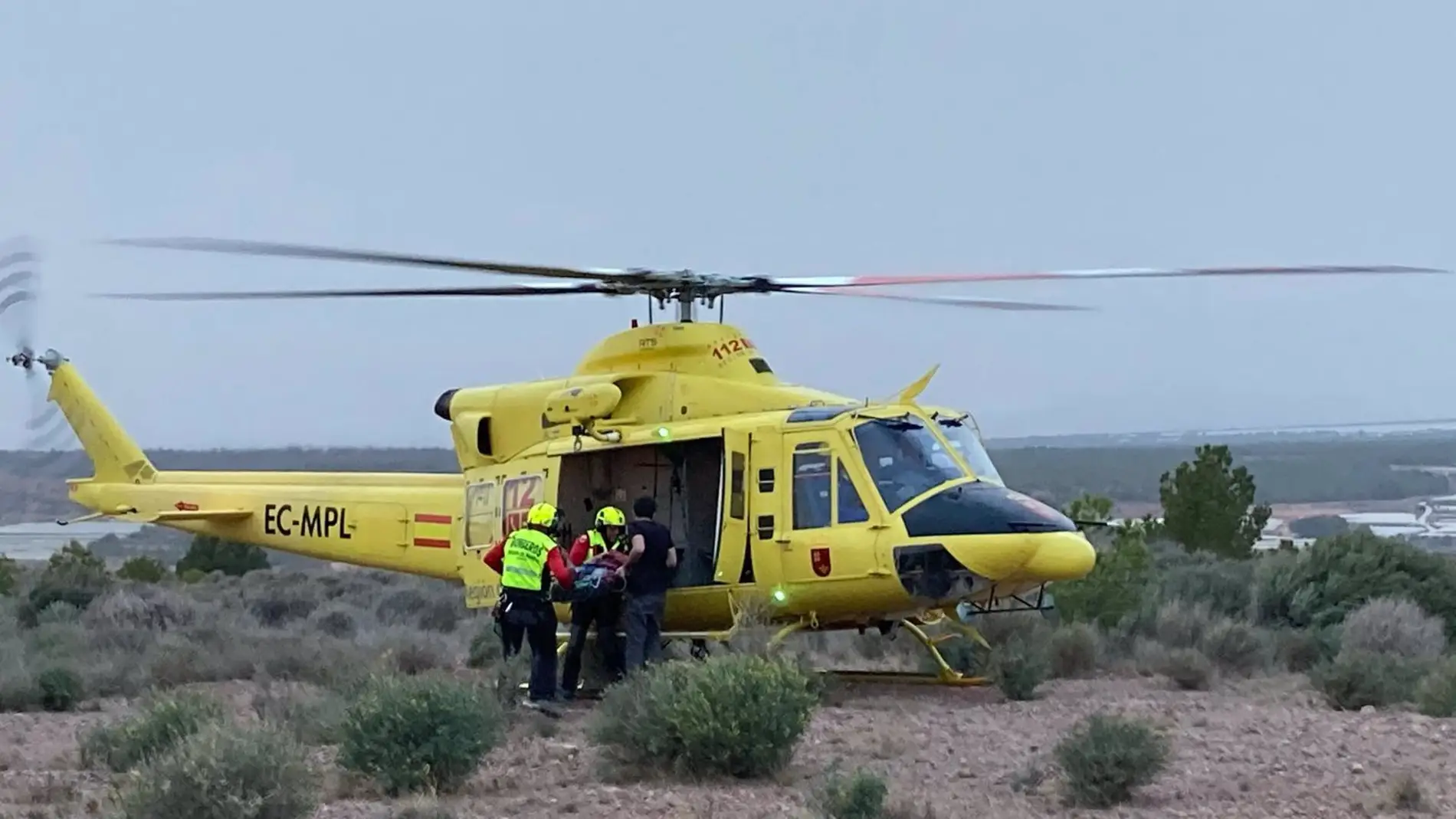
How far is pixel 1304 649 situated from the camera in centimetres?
1808

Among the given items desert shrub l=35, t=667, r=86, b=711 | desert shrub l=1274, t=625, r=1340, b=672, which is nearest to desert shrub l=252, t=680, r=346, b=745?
desert shrub l=35, t=667, r=86, b=711

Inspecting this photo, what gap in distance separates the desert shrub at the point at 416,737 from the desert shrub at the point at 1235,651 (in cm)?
854

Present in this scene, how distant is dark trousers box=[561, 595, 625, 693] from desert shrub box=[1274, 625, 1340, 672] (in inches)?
251

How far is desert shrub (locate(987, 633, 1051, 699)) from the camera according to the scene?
15.0 m

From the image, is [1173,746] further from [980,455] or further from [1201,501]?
[1201,501]

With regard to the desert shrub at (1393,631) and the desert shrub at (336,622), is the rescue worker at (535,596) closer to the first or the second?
the desert shrub at (1393,631)

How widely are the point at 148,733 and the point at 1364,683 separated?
8592mm

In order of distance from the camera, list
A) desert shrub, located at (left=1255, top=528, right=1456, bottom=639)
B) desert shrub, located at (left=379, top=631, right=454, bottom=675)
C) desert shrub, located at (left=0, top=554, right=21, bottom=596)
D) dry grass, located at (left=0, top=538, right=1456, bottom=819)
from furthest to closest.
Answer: desert shrub, located at (left=0, top=554, right=21, bottom=596), desert shrub, located at (left=1255, top=528, right=1456, bottom=639), desert shrub, located at (left=379, top=631, right=454, bottom=675), dry grass, located at (left=0, top=538, right=1456, bottom=819)

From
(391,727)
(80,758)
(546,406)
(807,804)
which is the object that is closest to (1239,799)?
(807,804)

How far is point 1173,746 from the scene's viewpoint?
11805 millimetres

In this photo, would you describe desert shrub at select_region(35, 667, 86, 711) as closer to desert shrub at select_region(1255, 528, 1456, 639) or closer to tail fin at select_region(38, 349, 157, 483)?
tail fin at select_region(38, 349, 157, 483)

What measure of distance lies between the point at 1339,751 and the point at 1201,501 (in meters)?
22.9

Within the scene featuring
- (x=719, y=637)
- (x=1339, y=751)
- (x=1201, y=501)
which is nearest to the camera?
(x=1339, y=751)

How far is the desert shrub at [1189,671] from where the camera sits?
16.1 meters
